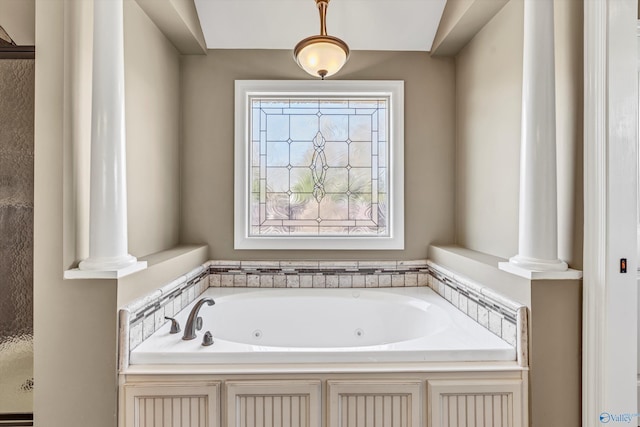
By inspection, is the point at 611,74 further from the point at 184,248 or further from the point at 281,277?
the point at 184,248

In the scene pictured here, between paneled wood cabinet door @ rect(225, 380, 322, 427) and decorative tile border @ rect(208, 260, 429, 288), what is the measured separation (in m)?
1.14

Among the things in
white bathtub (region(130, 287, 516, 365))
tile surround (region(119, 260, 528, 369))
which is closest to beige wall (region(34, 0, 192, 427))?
tile surround (region(119, 260, 528, 369))

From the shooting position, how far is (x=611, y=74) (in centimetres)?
130

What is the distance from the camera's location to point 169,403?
1358 millimetres

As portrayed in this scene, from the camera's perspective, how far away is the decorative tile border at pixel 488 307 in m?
1.42

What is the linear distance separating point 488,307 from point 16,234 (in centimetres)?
208

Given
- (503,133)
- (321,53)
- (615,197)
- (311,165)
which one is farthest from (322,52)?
(615,197)

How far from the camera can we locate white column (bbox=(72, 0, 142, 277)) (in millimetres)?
1364

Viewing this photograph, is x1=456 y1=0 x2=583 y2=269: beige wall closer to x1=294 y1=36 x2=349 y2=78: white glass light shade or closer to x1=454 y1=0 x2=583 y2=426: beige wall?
x1=454 y1=0 x2=583 y2=426: beige wall

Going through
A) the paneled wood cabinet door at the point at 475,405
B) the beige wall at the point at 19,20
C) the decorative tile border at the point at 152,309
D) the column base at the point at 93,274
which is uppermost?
the beige wall at the point at 19,20

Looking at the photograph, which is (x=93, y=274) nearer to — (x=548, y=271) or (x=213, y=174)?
(x=213, y=174)

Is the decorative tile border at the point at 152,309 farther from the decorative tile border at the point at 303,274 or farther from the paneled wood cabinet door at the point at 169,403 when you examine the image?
the decorative tile border at the point at 303,274

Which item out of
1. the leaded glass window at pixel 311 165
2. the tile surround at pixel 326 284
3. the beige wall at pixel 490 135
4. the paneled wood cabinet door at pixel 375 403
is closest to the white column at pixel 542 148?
the tile surround at pixel 326 284

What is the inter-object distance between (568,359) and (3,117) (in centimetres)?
245
